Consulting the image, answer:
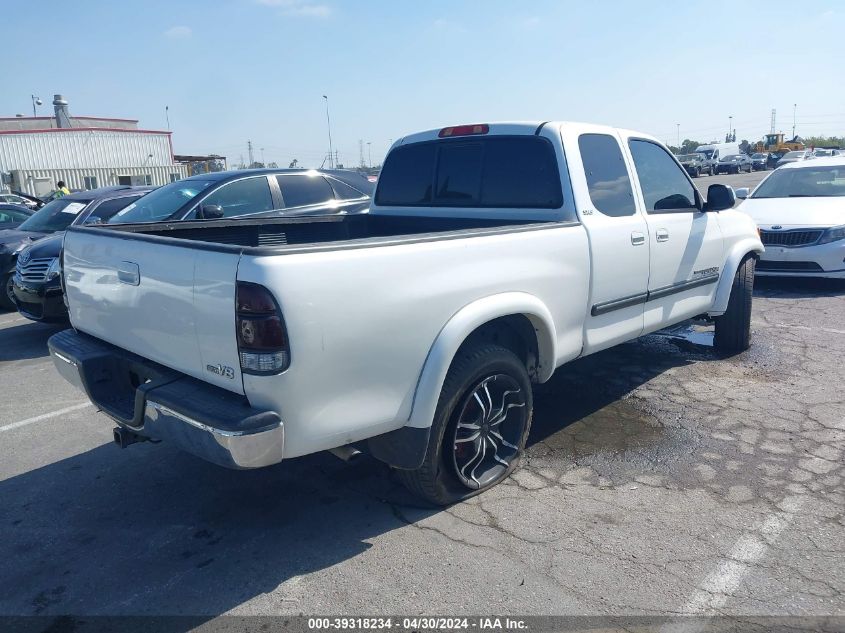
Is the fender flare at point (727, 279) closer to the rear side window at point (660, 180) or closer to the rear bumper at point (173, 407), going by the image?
the rear side window at point (660, 180)

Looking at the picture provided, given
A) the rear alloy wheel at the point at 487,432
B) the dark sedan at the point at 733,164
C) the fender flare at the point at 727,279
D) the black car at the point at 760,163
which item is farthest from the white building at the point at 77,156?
the black car at the point at 760,163

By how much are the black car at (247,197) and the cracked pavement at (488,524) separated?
3.24m

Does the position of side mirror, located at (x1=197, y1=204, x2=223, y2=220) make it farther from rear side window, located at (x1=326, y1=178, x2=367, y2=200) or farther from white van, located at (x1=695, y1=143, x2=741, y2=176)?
white van, located at (x1=695, y1=143, x2=741, y2=176)

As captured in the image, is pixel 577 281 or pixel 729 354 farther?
pixel 729 354

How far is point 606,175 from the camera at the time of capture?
4.59 m

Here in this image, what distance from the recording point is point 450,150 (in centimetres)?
492

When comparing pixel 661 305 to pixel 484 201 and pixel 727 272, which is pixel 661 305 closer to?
pixel 727 272

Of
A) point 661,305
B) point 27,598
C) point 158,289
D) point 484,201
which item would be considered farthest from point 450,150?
point 27,598

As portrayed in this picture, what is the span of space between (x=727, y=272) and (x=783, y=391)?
106 centimetres

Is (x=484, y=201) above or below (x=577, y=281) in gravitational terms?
above

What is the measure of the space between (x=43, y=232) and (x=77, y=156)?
102ft

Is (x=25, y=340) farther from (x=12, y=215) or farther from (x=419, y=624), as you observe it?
(x=419, y=624)

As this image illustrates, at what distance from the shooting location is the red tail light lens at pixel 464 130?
15.3ft

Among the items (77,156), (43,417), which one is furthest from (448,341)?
(77,156)
